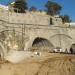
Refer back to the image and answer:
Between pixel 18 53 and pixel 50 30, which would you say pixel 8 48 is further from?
pixel 50 30

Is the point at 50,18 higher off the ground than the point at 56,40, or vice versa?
the point at 50,18

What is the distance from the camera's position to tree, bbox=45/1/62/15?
49556 millimetres

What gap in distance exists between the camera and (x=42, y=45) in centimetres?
3816

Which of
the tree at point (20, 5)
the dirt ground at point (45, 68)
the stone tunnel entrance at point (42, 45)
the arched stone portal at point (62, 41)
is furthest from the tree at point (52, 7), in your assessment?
the dirt ground at point (45, 68)

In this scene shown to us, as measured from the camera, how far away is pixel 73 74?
18.4 metres

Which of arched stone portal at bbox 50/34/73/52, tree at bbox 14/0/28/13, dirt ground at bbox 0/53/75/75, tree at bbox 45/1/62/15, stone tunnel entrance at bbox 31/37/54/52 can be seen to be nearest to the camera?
dirt ground at bbox 0/53/75/75

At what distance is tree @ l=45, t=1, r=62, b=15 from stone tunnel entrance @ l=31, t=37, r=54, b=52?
10.5 m

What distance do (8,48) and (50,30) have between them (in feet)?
28.9

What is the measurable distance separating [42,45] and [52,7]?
14.1 meters

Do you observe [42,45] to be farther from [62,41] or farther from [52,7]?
[52,7]

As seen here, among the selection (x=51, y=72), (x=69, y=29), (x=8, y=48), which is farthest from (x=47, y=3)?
(x=51, y=72)

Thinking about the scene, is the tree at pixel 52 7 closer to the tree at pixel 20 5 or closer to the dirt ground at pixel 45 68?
the tree at pixel 20 5

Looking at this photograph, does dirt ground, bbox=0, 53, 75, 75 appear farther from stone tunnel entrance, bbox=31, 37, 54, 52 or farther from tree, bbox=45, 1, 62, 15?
tree, bbox=45, 1, 62, 15

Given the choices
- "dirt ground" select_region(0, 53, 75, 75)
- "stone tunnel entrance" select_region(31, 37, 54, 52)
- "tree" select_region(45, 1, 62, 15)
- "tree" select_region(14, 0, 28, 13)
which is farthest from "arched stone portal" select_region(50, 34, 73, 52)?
"dirt ground" select_region(0, 53, 75, 75)
